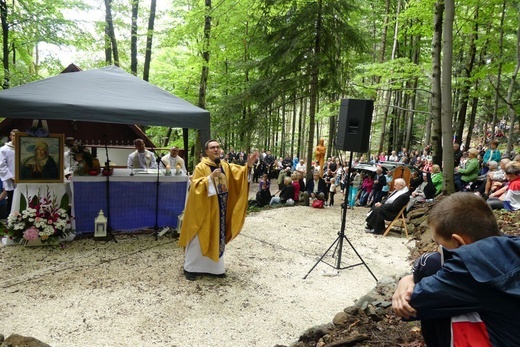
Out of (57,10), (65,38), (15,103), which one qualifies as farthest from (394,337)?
(57,10)

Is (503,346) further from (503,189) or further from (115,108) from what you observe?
(503,189)

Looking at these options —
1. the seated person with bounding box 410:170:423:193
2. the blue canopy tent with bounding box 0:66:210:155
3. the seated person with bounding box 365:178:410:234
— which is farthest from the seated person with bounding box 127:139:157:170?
the seated person with bounding box 410:170:423:193

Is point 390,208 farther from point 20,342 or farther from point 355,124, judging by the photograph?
point 20,342

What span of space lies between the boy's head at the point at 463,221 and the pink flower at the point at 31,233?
6035 millimetres

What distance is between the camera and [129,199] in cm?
639

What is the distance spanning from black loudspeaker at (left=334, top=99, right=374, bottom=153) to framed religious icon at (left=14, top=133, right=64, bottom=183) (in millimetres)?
4799

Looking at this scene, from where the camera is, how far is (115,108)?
5.19 meters

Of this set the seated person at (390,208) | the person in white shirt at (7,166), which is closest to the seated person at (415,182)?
the seated person at (390,208)

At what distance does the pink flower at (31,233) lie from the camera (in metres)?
5.38

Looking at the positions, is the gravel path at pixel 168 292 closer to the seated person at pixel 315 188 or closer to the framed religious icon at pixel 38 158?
the framed religious icon at pixel 38 158

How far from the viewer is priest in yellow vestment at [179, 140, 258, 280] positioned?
4594mm

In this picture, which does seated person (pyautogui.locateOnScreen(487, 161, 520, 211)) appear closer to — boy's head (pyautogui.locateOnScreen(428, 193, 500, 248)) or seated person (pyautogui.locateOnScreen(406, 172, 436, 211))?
seated person (pyautogui.locateOnScreen(406, 172, 436, 211))

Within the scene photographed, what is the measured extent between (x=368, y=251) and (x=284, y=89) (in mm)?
6775

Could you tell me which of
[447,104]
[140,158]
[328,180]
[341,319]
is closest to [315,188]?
[328,180]
